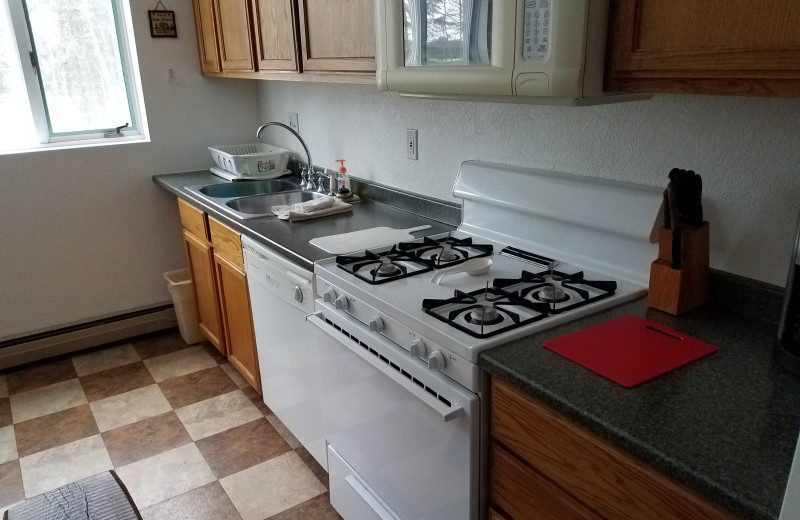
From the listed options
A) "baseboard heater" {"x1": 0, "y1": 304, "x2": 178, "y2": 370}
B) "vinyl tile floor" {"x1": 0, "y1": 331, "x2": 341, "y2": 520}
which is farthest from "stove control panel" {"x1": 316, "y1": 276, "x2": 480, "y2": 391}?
"baseboard heater" {"x1": 0, "y1": 304, "x2": 178, "y2": 370}

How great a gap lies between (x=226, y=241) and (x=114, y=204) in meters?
1.05

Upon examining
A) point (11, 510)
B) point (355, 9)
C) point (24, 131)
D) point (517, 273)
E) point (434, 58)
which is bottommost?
point (11, 510)

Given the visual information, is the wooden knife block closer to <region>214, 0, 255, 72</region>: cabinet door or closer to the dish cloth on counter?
the dish cloth on counter

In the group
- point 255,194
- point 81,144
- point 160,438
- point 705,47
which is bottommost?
point 160,438

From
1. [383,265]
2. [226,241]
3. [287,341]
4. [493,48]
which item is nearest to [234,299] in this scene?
[226,241]

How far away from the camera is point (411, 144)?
2242mm

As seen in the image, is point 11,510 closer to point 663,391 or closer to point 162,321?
point 663,391

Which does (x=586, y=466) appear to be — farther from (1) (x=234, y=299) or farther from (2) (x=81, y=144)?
(2) (x=81, y=144)

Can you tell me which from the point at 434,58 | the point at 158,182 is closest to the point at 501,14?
the point at 434,58

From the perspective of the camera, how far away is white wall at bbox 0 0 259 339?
290 cm

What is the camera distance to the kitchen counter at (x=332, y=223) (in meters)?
1.90

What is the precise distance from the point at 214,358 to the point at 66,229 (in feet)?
3.26

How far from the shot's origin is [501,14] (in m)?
1.20

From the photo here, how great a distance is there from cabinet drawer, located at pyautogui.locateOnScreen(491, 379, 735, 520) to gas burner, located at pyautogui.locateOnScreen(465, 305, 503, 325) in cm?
15
